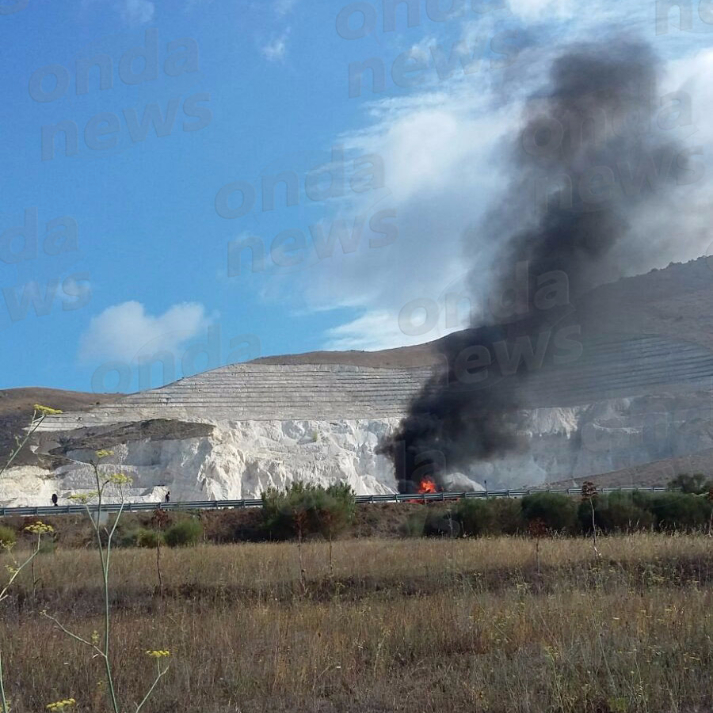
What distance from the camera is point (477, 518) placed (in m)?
24.4

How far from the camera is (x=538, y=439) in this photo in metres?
53.5

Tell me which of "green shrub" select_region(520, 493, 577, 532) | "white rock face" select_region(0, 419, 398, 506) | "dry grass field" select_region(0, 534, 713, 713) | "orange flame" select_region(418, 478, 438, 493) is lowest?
"dry grass field" select_region(0, 534, 713, 713)

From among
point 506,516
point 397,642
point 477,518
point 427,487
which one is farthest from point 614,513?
point 427,487

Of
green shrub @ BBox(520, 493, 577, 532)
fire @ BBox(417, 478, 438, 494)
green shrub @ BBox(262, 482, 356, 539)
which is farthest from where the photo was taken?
fire @ BBox(417, 478, 438, 494)

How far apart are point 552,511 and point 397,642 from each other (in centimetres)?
1723

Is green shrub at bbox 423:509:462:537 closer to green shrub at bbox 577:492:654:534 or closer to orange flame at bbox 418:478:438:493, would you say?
green shrub at bbox 577:492:654:534

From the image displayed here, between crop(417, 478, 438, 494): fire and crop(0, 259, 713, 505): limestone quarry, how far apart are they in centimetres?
131

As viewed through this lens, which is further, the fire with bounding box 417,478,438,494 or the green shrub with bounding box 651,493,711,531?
the fire with bounding box 417,478,438,494

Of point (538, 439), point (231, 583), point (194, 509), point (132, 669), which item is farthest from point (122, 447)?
point (132, 669)

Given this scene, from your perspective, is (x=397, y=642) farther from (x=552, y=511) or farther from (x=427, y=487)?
(x=427, y=487)

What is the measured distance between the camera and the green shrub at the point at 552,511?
945 inches

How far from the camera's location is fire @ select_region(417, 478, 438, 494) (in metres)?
44.2

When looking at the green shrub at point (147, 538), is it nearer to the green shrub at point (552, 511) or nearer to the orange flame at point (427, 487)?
the green shrub at point (552, 511)

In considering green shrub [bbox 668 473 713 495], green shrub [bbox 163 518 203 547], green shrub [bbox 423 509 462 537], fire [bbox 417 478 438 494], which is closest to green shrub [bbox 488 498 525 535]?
green shrub [bbox 423 509 462 537]
